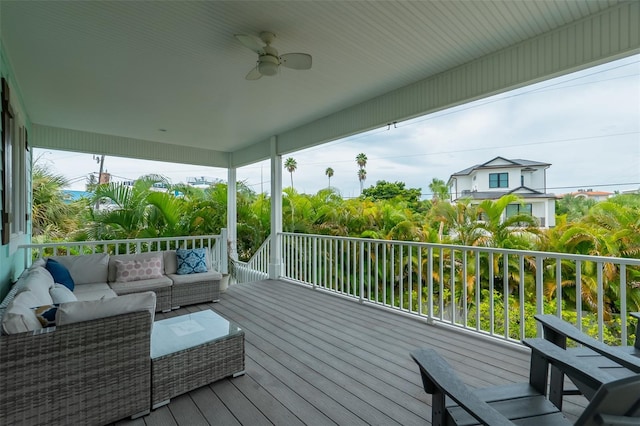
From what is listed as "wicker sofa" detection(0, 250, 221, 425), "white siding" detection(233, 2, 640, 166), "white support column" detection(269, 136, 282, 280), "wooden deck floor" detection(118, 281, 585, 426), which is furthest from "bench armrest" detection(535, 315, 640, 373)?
"white support column" detection(269, 136, 282, 280)

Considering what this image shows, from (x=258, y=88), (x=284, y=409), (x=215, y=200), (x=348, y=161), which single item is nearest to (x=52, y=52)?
(x=258, y=88)

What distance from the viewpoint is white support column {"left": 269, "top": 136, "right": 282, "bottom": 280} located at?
6141 millimetres

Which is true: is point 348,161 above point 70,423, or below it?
above

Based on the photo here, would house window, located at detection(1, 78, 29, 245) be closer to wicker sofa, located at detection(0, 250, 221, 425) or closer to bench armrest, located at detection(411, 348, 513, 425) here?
wicker sofa, located at detection(0, 250, 221, 425)

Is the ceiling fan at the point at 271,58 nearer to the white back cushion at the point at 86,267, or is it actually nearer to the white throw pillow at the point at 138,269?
the white throw pillow at the point at 138,269

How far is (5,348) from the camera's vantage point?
1.58 m

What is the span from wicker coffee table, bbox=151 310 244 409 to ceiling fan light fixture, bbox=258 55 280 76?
237 centimetres

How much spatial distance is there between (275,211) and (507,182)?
1111 cm

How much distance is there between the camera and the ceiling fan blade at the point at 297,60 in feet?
8.72

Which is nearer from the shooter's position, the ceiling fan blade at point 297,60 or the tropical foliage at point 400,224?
the ceiling fan blade at point 297,60

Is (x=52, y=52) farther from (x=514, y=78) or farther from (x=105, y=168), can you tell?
(x=105, y=168)

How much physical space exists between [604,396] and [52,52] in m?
4.69

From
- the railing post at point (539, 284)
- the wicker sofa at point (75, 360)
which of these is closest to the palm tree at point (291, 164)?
the railing post at point (539, 284)

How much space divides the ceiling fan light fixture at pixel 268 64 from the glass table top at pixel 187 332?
235 cm
